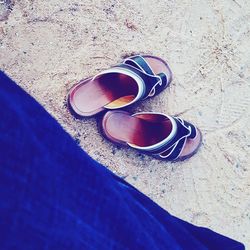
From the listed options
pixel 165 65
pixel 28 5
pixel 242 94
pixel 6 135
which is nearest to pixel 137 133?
pixel 165 65

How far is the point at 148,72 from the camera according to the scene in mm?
1129

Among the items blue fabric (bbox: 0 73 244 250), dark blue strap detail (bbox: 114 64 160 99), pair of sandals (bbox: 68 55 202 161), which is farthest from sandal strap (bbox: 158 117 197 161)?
blue fabric (bbox: 0 73 244 250)

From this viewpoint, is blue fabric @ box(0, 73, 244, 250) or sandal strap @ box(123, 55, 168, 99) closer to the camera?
blue fabric @ box(0, 73, 244, 250)

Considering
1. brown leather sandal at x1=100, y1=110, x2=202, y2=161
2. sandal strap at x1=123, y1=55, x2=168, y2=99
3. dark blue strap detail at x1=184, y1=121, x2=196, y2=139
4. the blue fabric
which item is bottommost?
brown leather sandal at x1=100, y1=110, x2=202, y2=161

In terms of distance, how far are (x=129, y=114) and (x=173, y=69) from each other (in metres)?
0.18

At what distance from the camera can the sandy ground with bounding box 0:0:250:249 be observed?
44.8 inches

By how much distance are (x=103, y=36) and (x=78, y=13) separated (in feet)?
0.29

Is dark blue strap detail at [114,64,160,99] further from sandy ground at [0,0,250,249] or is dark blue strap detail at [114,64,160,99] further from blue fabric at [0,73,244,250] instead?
blue fabric at [0,73,244,250]

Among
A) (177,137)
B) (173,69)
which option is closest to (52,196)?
(177,137)

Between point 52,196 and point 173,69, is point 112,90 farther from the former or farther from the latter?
point 52,196

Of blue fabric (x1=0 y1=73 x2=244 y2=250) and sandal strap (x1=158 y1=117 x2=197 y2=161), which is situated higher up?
blue fabric (x1=0 y1=73 x2=244 y2=250)

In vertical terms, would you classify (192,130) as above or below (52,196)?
below

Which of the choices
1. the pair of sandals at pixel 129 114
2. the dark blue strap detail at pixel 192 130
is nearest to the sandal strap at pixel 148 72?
the pair of sandals at pixel 129 114

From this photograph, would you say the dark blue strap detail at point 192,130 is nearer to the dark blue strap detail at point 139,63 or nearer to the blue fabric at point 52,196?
the dark blue strap detail at point 139,63
